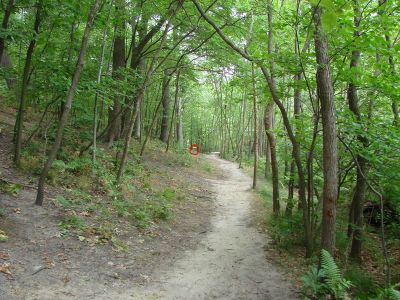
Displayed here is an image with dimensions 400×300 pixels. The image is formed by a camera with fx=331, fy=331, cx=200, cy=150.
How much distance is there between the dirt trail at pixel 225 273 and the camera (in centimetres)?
556

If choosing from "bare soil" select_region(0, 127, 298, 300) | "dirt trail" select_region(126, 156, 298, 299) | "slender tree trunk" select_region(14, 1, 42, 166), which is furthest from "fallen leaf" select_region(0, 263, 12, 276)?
"slender tree trunk" select_region(14, 1, 42, 166)

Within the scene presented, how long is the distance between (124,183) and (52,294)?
613cm

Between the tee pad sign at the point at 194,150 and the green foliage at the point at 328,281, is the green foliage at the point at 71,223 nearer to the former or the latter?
the green foliage at the point at 328,281

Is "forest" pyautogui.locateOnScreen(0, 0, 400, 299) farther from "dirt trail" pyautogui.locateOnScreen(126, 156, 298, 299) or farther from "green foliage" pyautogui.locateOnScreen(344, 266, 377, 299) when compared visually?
"dirt trail" pyautogui.locateOnScreen(126, 156, 298, 299)

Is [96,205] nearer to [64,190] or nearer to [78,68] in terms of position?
[64,190]

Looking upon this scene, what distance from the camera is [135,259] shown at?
6480 mm

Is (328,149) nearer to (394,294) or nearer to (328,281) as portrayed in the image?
(328,281)

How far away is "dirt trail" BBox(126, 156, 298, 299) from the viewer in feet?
18.2

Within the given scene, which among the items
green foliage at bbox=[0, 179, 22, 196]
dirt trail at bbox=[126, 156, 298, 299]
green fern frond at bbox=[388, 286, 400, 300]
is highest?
green foliage at bbox=[0, 179, 22, 196]

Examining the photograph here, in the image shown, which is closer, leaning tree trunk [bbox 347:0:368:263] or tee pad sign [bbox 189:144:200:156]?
leaning tree trunk [bbox 347:0:368:263]

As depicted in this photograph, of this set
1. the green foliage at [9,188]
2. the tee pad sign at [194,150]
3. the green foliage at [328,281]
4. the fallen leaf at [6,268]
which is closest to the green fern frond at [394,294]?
the green foliage at [328,281]

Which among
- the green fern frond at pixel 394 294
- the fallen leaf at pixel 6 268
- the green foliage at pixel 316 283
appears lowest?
the fallen leaf at pixel 6 268

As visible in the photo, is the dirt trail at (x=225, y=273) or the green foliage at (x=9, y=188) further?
the green foliage at (x=9, y=188)

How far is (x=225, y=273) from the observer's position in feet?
21.3
